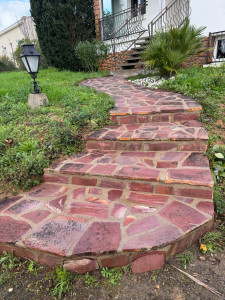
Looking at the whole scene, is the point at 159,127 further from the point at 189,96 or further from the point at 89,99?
the point at 89,99

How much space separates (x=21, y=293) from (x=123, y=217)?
833 mm

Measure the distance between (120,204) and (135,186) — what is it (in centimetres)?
25

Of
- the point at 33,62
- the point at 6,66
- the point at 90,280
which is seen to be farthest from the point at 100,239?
the point at 6,66

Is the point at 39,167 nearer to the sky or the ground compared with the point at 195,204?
nearer to the sky

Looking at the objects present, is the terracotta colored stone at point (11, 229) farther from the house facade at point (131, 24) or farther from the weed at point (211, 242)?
the house facade at point (131, 24)

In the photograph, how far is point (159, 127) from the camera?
2.77 m

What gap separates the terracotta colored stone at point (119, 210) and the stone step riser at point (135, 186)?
86 millimetres

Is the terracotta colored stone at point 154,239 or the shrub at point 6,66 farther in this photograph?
the shrub at point 6,66

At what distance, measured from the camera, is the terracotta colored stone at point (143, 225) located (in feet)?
4.90

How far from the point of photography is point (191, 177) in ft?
5.98

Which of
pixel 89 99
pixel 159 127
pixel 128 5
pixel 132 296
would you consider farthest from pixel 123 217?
pixel 128 5

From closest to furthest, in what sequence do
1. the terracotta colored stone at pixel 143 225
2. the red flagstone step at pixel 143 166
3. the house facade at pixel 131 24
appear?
the terracotta colored stone at pixel 143 225 → the red flagstone step at pixel 143 166 → the house facade at pixel 131 24

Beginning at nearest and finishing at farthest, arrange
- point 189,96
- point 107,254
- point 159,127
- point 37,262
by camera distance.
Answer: point 107,254
point 37,262
point 159,127
point 189,96

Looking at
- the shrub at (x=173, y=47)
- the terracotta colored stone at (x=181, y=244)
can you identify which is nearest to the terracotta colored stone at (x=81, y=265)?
the terracotta colored stone at (x=181, y=244)
